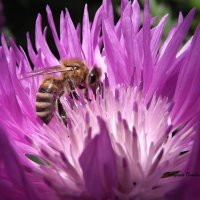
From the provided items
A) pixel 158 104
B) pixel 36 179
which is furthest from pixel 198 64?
pixel 36 179

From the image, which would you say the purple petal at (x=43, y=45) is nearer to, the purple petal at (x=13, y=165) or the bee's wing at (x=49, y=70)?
the bee's wing at (x=49, y=70)

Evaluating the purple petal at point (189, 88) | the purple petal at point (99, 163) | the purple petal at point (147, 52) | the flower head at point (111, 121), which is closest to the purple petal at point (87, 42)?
the flower head at point (111, 121)

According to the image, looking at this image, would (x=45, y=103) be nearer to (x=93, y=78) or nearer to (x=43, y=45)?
(x=93, y=78)

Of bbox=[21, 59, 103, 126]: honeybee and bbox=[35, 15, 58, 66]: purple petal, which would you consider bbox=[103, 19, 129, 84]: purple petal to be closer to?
bbox=[21, 59, 103, 126]: honeybee

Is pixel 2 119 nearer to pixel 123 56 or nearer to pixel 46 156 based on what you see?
pixel 46 156

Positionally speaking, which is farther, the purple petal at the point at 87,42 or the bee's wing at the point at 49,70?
the purple petal at the point at 87,42

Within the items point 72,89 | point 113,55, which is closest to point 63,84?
point 72,89

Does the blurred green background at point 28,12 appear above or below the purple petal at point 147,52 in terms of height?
above
